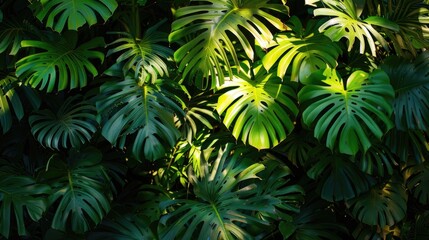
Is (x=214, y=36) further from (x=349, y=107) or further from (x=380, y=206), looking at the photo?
(x=380, y=206)

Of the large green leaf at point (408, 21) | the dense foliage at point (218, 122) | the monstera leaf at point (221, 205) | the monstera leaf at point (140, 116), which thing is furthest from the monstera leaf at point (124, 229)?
the large green leaf at point (408, 21)

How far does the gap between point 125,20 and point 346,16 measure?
89 centimetres

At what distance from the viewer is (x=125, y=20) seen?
228 centimetres

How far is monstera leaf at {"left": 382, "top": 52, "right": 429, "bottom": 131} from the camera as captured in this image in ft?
6.70

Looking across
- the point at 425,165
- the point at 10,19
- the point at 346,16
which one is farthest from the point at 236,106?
the point at 10,19

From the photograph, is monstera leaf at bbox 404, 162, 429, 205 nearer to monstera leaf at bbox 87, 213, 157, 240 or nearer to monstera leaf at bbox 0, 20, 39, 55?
monstera leaf at bbox 87, 213, 157, 240

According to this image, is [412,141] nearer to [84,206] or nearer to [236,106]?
[236,106]

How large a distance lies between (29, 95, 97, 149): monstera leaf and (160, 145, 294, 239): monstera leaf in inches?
17.3

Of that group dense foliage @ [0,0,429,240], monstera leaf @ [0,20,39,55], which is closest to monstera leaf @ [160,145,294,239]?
dense foliage @ [0,0,429,240]

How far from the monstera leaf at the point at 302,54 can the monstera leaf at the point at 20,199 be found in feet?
3.12

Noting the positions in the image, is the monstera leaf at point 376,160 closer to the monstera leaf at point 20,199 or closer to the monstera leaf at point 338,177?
the monstera leaf at point 338,177

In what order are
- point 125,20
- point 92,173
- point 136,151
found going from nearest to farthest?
1. point 136,151
2. point 92,173
3. point 125,20

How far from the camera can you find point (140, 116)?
6.51 feet

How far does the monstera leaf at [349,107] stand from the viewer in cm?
183
